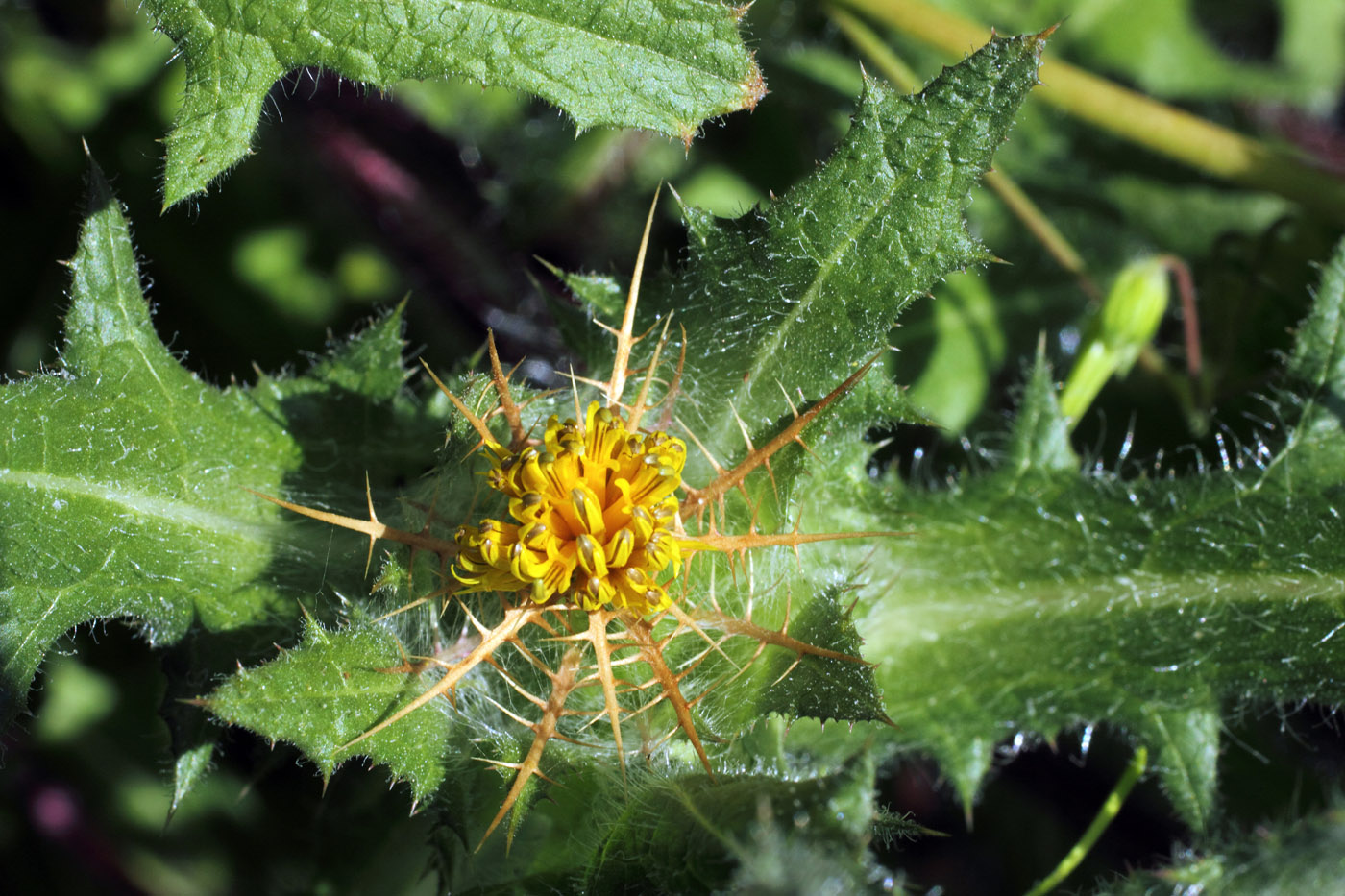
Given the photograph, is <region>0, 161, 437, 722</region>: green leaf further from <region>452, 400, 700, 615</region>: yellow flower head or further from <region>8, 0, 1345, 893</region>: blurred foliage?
<region>8, 0, 1345, 893</region>: blurred foliage

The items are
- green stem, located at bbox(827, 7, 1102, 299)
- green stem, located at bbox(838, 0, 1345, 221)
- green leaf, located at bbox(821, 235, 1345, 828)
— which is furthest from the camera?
green stem, located at bbox(827, 7, 1102, 299)

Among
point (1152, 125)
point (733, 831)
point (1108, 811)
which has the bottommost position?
point (1108, 811)

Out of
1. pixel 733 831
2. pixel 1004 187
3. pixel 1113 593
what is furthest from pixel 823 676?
pixel 1004 187

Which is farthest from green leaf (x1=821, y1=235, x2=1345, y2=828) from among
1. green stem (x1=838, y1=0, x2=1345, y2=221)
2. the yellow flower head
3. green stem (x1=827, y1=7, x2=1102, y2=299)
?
green stem (x1=827, y1=7, x2=1102, y2=299)

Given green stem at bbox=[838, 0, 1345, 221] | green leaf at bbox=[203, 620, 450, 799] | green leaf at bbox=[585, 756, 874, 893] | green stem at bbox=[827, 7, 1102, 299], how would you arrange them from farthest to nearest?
green stem at bbox=[827, 7, 1102, 299] < green stem at bbox=[838, 0, 1345, 221] < green leaf at bbox=[203, 620, 450, 799] < green leaf at bbox=[585, 756, 874, 893]

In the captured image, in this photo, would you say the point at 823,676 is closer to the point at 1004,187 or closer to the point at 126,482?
the point at 126,482

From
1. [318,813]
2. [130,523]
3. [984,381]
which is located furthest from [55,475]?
[984,381]
